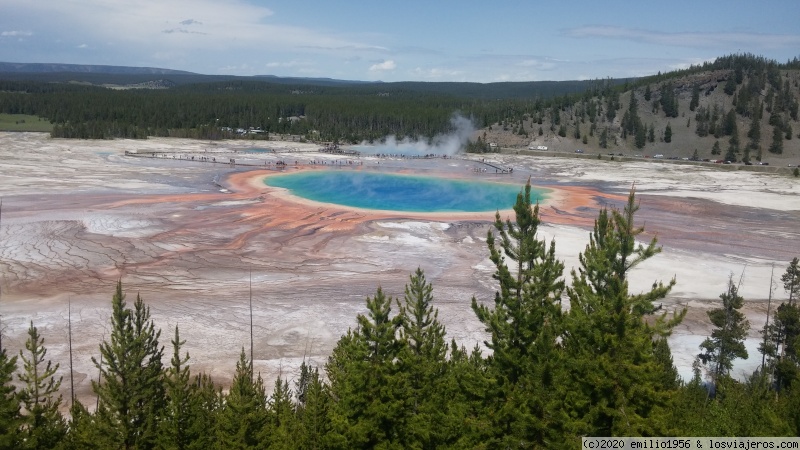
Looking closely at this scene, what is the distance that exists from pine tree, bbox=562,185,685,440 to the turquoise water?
4281cm

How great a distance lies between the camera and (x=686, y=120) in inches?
5098

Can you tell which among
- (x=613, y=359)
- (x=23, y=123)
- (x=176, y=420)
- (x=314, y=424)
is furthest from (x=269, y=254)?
(x=23, y=123)

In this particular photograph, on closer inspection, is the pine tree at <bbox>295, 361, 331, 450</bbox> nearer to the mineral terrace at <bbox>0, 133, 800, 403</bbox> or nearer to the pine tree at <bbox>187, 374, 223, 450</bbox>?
the pine tree at <bbox>187, 374, 223, 450</bbox>

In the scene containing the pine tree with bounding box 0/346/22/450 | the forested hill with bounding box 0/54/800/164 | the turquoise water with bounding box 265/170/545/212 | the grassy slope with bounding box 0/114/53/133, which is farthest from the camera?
the grassy slope with bounding box 0/114/53/133

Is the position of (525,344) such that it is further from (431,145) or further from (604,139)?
(604,139)

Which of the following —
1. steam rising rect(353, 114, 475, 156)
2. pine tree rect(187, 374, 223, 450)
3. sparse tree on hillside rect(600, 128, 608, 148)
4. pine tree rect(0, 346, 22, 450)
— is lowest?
pine tree rect(187, 374, 223, 450)

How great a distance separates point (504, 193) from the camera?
223ft

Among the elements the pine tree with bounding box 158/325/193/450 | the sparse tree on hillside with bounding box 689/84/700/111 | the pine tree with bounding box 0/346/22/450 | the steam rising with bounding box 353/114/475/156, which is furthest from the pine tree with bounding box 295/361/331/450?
the sparse tree on hillside with bounding box 689/84/700/111

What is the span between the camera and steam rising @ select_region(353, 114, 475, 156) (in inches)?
4628

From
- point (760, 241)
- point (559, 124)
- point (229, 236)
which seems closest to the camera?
point (229, 236)

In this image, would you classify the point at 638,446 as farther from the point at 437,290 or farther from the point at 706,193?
the point at 706,193

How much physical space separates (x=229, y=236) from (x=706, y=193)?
54036 mm

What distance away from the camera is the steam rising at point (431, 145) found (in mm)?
117562

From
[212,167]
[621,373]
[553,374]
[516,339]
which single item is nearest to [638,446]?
[621,373]
